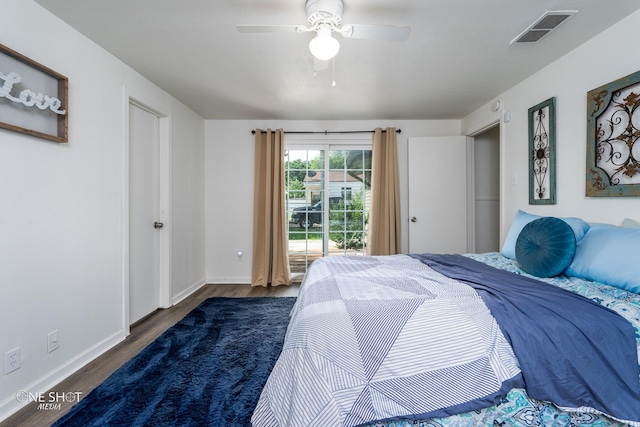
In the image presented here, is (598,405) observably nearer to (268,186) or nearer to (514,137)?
(514,137)

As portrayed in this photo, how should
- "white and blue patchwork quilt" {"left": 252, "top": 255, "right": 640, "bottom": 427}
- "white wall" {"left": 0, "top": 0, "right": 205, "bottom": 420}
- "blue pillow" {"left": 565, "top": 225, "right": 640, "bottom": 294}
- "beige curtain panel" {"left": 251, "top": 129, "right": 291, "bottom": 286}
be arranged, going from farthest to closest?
"beige curtain panel" {"left": 251, "top": 129, "right": 291, "bottom": 286} < "white wall" {"left": 0, "top": 0, "right": 205, "bottom": 420} < "blue pillow" {"left": 565, "top": 225, "right": 640, "bottom": 294} < "white and blue patchwork quilt" {"left": 252, "top": 255, "right": 640, "bottom": 427}

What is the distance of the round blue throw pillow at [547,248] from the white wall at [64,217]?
3132mm

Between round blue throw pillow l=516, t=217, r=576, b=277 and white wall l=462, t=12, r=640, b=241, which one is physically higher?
white wall l=462, t=12, r=640, b=241

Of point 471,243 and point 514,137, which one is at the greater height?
point 514,137

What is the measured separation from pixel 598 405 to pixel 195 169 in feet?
13.4

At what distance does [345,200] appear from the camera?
3994 mm

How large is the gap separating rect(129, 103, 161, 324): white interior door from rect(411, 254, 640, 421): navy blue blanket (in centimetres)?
302

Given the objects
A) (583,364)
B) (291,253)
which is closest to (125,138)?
(291,253)

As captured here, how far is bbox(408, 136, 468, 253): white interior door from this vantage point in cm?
370

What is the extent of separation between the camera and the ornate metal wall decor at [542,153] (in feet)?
7.58

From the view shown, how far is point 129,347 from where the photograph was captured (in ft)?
7.18

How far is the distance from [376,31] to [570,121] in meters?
1.79

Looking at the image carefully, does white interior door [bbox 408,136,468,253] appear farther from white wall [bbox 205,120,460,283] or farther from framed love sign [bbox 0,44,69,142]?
framed love sign [bbox 0,44,69,142]

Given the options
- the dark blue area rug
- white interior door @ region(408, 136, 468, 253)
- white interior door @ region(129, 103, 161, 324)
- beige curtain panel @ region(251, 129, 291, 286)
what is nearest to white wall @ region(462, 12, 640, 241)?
white interior door @ region(408, 136, 468, 253)
